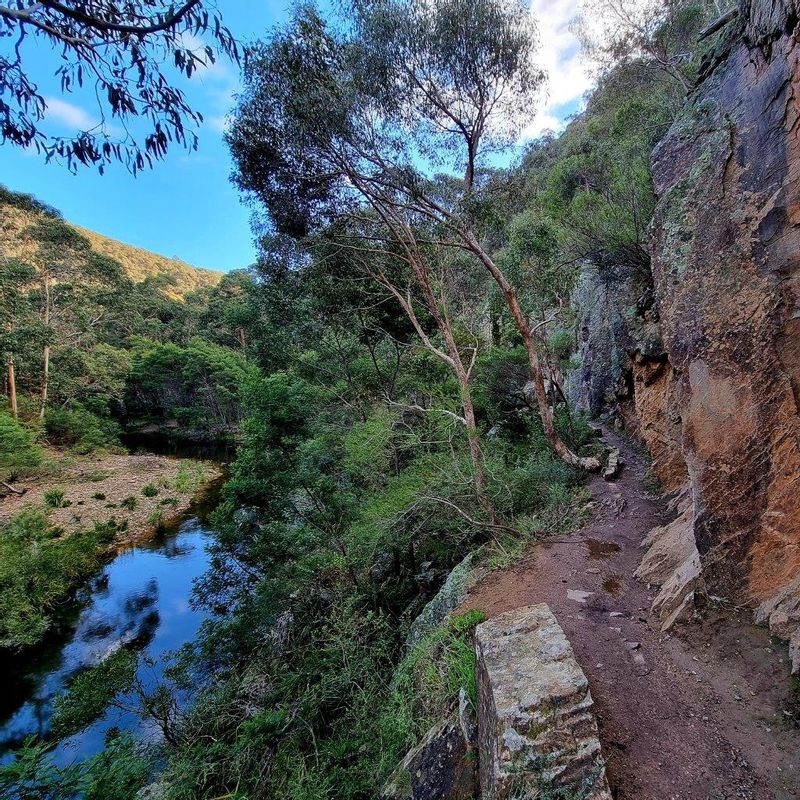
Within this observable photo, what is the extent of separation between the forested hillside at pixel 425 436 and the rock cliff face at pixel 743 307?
0.03 meters

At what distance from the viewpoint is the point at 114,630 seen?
1061 centimetres

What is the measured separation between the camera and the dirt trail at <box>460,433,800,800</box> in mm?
2256

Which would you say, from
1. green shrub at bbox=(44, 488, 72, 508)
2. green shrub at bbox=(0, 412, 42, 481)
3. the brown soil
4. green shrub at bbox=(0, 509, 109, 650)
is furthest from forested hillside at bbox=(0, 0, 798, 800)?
green shrub at bbox=(0, 412, 42, 481)

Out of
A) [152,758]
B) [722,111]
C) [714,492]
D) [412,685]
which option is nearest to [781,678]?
[714,492]

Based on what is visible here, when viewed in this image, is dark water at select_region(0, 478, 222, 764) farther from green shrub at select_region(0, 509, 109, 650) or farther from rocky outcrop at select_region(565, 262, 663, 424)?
rocky outcrop at select_region(565, 262, 663, 424)

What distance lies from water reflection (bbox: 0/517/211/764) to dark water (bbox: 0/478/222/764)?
0.02 m

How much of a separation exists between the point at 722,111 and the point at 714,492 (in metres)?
3.43

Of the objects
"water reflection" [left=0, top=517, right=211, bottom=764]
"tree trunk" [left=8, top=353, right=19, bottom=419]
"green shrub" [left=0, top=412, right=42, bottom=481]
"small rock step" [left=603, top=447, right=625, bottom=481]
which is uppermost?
"tree trunk" [left=8, top=353, right=19, bottom=419]

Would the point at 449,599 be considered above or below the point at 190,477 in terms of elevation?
below

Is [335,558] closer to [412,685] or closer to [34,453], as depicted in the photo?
[412,685]

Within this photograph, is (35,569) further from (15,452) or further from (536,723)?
A: (536,723)

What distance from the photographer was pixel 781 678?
2.65m

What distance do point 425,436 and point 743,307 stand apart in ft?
21.2

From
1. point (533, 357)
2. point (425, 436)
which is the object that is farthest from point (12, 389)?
point (533, 357)
